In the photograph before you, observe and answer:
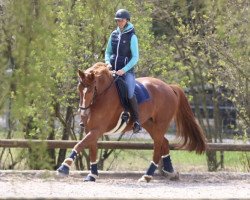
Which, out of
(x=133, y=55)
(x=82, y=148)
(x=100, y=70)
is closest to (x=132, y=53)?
(x=133, y=55)

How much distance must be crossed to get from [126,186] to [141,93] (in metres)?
1.51

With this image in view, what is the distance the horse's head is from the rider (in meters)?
0.18

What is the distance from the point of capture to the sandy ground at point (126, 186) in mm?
8344

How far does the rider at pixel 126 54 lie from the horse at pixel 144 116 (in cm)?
17

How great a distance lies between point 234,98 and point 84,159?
10.4 feet

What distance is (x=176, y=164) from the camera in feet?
53.6

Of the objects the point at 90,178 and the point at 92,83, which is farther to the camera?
the point at 90,178

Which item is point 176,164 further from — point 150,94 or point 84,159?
point 150,94

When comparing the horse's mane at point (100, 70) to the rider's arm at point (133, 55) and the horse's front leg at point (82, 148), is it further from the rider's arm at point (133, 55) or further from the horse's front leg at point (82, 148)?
the horse's front leg at point (82, 148)

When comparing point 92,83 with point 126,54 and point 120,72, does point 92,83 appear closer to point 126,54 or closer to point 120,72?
point 120,72

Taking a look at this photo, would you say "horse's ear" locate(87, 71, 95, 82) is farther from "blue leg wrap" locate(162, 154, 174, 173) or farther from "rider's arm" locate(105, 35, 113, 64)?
"blue leg wrap" locate(162, 154, 174, 173)

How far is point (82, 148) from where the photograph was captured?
9812mm

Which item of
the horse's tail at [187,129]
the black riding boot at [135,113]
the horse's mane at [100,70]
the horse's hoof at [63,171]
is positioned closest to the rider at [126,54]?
the black riding boot at [135,113]

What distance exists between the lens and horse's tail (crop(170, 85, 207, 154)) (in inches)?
428
